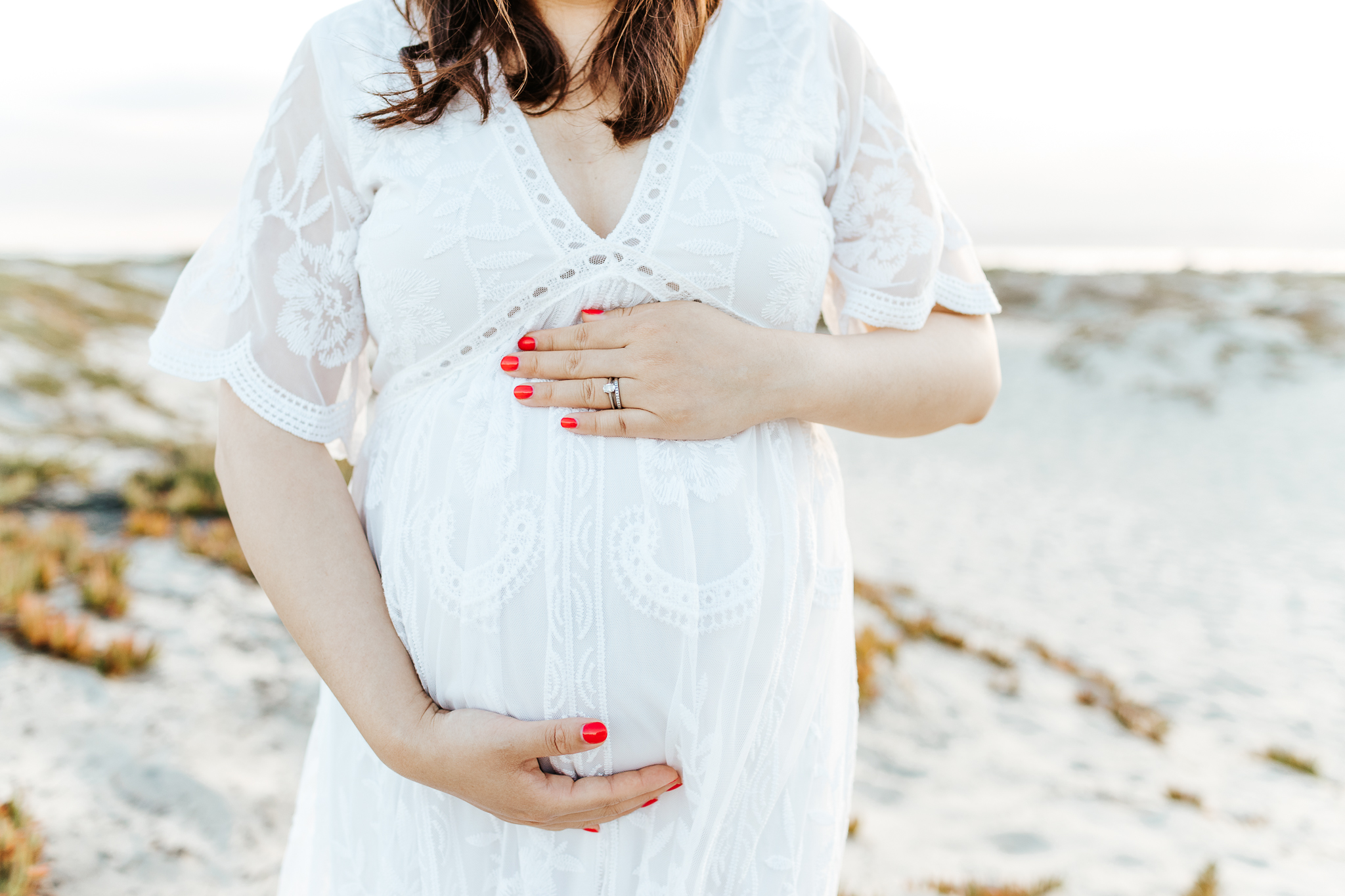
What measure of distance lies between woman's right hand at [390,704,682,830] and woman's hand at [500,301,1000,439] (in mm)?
397

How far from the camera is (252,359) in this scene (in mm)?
1081

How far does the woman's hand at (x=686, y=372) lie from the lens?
1.06 meters

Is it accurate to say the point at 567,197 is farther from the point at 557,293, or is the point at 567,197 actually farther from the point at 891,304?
the point at 891,304

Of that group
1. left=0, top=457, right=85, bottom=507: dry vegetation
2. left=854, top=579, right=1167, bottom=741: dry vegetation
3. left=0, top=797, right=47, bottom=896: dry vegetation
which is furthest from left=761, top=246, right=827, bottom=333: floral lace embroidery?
left=0, top=457, right=85, bottom=507: dry vegetation

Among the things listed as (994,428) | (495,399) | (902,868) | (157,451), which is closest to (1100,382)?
(994,428)

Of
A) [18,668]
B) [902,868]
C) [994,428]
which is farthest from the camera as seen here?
[994,428]

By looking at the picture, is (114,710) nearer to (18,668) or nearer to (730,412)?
(18,668)

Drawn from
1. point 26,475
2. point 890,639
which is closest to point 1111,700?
point 890,639

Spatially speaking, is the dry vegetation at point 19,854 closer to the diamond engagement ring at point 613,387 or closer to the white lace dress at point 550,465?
the white lace dress at point 550,465

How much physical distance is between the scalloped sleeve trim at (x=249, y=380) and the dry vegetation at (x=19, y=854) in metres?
1.79

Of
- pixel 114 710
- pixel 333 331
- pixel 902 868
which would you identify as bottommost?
pixel 902 868

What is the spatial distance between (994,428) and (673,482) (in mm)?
14105

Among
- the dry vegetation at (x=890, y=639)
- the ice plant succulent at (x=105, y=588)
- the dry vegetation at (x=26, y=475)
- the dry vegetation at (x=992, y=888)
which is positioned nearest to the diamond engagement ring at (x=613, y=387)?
the dry vegetation at (x=992, y=888)

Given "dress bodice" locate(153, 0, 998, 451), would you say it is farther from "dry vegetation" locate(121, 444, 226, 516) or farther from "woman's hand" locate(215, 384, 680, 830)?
"dry vegetation" locate(121, 444, 226, 516)
